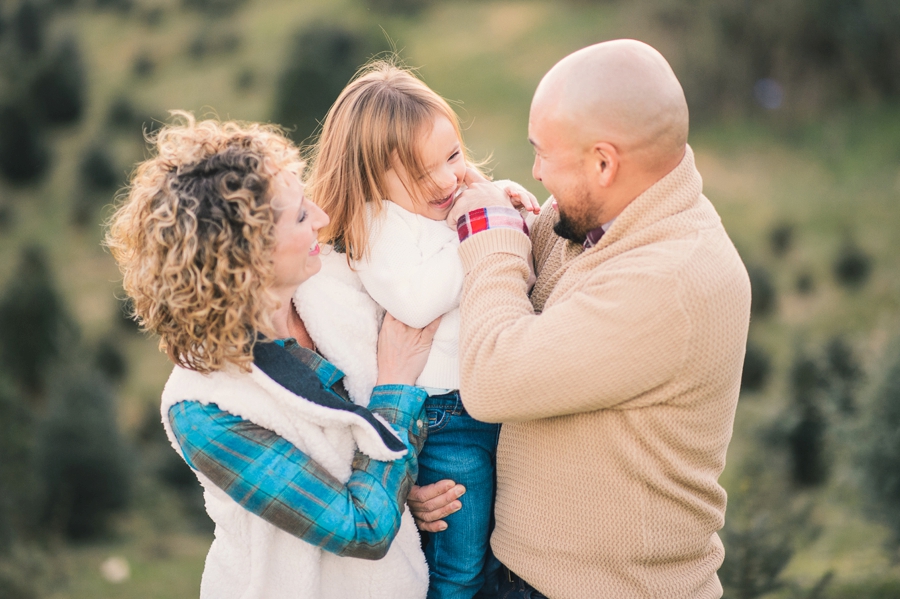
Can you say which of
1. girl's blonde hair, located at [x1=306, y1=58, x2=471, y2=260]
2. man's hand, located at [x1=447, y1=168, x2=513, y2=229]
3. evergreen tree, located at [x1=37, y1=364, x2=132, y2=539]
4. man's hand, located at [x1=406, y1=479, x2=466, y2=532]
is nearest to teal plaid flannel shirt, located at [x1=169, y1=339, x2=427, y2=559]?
man's hand, located at [x1=406, y1=479, x2=466, y2=532]

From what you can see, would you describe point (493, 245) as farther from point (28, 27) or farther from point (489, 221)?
point (28, 27)

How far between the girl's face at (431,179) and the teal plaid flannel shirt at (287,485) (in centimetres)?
81

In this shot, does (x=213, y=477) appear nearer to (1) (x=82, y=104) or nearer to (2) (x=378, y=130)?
(2) (x=378, y=130)

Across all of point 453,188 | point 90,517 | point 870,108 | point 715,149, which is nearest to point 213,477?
point 453,188

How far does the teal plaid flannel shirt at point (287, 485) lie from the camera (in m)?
2.27

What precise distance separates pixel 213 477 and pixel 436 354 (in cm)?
80

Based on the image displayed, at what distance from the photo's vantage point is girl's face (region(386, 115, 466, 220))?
2.81 m

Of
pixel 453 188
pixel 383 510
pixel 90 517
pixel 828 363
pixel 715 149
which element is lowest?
pixel 715 149

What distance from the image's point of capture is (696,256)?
2145 mm

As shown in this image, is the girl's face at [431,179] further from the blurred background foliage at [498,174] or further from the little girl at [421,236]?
the blurred background foliage at [498,174]

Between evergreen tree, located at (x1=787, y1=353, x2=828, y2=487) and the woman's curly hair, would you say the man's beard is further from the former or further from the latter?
evergreen tree, located at (x1=787, y1=353, x2=828, y2=487)

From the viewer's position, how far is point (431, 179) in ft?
9.23

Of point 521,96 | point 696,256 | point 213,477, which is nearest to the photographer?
point 696,256

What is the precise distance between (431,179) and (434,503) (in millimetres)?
1103
